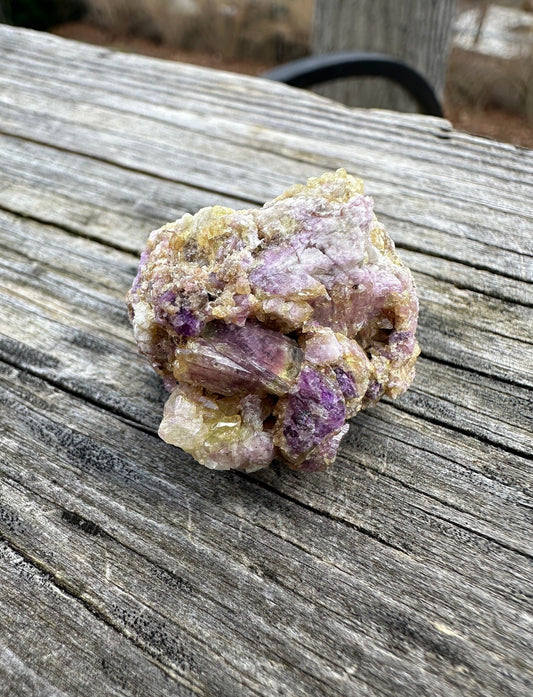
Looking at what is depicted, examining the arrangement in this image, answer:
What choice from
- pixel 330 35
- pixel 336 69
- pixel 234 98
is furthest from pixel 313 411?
pixel 330 35

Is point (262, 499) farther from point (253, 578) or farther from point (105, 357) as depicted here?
point (105, 357)

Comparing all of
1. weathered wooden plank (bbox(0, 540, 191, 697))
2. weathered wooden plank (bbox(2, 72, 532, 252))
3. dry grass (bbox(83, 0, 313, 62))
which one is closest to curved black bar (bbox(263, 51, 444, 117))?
weathered wooden plank (bbox(2, 72, 532, 252))

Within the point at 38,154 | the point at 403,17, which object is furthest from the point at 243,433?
the point at 403,17

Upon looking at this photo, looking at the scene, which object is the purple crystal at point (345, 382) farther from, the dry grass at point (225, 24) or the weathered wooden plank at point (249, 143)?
the dry grass at point (225, 24)

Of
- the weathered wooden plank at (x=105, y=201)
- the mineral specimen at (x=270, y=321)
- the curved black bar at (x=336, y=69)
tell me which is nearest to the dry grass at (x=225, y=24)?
the curved black bar at (x=336, y=69)

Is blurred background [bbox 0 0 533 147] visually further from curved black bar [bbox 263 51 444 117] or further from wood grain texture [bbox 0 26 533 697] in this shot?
wood grain texture [bbox 0 26 533 697]

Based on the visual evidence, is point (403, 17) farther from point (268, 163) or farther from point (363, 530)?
point (363, 530)
